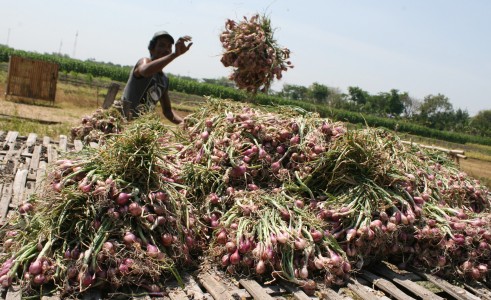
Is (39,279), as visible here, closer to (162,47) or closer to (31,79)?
(162,47)

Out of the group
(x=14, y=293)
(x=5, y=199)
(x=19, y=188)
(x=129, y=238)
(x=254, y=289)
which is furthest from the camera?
(x=19, y=188)

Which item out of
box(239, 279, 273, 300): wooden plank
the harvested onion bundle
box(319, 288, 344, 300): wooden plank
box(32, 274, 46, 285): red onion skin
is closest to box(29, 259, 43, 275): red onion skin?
box(32, 274, 46, 285): red onion skin

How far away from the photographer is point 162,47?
449 centimetres

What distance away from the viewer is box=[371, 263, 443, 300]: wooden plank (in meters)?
2.51

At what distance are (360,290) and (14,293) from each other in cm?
177

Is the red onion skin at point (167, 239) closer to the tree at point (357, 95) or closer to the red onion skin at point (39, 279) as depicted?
the red onion skin at point (39, 279)

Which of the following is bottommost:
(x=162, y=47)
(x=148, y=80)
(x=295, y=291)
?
(x=295, y=291)

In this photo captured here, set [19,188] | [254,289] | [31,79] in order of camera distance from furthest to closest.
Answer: [31,79], [19,188], [254,289]

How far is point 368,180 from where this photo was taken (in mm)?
2840

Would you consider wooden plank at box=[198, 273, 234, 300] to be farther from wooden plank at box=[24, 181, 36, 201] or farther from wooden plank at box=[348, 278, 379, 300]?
wooden plank at box=[24, 181, 36, 201]

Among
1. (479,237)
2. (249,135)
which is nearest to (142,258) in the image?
(249,135)

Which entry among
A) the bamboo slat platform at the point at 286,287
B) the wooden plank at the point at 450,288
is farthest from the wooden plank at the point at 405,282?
the wooden plank at the point at 450,288

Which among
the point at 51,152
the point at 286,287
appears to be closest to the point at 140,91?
the point at 51,152

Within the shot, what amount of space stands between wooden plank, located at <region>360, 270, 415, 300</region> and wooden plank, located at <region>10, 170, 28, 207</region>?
2.33 metres
